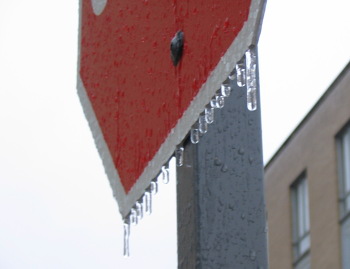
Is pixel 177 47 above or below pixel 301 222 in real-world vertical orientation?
below

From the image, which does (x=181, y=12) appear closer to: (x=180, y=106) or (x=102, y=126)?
(x=180, y=106)

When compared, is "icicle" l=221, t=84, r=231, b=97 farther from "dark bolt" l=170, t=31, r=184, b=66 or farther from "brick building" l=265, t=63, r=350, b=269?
"brick building" l=265, t=63, r=350, b=269

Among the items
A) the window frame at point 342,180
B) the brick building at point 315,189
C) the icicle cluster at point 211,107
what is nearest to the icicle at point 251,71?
the icicle cluster at point 211,107

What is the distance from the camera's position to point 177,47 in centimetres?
115

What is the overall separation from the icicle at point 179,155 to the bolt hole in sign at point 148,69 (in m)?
0.02

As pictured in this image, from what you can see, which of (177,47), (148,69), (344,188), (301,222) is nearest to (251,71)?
(177,47)

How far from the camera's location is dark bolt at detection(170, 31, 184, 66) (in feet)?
3.77

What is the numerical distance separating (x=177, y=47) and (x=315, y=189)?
17515 millimetres

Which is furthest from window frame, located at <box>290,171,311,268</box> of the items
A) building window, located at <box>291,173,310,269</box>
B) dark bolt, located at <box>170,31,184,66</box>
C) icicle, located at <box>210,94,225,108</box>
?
icicle, located at <box>210,94,225,108</box>

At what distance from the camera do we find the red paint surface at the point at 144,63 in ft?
3.52

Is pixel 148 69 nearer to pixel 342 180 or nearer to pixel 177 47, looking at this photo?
pixel 177 47

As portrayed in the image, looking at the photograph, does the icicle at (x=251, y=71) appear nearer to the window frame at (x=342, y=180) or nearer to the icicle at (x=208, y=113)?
the icicle at (x=208, y=113)

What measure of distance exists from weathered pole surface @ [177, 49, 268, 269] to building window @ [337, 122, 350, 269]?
1611cm

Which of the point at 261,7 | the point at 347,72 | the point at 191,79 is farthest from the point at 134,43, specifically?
the point at 347,72
